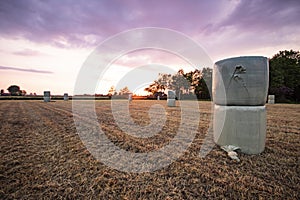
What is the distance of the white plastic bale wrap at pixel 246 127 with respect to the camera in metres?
2.81

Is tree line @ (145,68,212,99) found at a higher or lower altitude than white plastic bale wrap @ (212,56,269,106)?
higher

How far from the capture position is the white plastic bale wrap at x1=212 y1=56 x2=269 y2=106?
2721mm

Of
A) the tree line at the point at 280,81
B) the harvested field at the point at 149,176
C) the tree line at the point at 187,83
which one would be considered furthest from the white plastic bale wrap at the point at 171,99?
the tree line at the point at 187,83

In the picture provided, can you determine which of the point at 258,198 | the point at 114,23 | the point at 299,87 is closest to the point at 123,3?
the point at 114,23

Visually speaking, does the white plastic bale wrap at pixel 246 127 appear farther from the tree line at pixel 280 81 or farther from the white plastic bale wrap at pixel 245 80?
the tree line at pixel 280 81

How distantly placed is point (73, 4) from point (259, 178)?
821 cm

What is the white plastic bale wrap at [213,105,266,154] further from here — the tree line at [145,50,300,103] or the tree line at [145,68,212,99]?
the tree line at [145,68,212,99]

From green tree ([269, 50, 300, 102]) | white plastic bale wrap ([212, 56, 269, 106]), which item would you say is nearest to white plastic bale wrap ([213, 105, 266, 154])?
white plastic bale wrap ([212, 56, 269, 106])

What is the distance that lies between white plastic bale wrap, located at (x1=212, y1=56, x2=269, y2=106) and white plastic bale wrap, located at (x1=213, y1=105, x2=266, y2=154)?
0.14 metres

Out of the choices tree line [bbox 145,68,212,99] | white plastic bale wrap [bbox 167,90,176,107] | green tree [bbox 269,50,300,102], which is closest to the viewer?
white plastic bale wrap [bbox 167,90,176,107]

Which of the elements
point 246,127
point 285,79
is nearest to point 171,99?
point 246,127

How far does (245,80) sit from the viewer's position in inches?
109

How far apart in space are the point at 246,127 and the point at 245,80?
899mm

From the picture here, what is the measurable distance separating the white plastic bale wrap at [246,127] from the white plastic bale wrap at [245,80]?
0.14m
